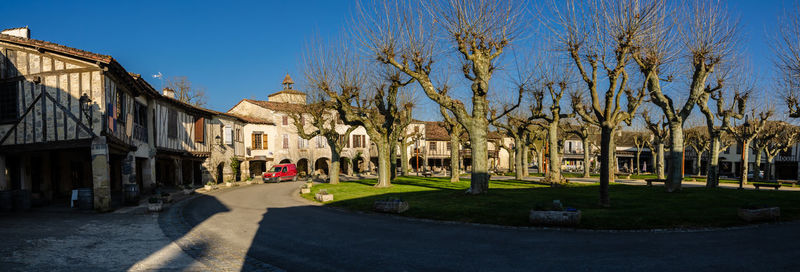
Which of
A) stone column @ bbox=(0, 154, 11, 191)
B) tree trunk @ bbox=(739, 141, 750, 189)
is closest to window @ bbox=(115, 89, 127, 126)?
stone column @ bbox=(0, 154, 11, 191)

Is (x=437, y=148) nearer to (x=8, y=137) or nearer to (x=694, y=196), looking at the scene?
(x=694, y=196)

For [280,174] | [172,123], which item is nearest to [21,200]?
[172,123]

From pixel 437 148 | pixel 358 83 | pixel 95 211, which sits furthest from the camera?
pixel 437 148

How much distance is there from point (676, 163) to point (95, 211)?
72.5ft

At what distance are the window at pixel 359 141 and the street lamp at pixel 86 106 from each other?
3779 centimetres

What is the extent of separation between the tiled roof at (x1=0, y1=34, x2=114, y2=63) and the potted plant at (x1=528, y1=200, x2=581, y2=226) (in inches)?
589

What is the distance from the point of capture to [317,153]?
4969 cm

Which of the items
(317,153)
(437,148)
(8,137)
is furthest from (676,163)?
(437,148)

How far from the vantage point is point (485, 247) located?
872 centimetres

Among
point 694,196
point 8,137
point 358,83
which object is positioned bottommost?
point 694,196

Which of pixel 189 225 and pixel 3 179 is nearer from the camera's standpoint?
pixel 189 225

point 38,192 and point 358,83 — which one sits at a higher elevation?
point 358,83

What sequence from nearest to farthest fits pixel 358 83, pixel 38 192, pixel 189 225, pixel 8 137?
pixel 189 225
pixel 8 137
pixel 38 192
pixel 358 83

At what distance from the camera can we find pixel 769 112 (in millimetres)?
27891
